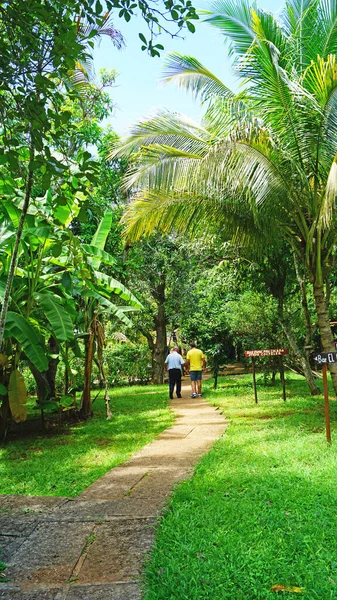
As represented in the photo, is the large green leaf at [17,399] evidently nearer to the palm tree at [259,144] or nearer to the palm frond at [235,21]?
the palm tree at [259,144]

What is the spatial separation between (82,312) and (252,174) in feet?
15.0

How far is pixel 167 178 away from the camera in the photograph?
333 inches

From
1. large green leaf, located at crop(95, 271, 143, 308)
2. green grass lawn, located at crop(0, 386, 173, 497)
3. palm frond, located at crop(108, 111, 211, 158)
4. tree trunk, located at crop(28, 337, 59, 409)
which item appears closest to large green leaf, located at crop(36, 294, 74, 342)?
large green leaf, located at crop(95, 271, 143, 308)

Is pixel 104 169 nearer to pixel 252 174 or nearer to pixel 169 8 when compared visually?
pixel 252 174

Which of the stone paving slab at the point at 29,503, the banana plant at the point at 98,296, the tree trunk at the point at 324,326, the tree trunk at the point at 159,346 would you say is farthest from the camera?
the tree trunk at the point at 159,346

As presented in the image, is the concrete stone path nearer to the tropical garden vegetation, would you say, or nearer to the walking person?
the tropical garden vegetation

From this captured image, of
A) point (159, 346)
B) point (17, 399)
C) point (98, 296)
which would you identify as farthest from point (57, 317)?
point (159, 346)

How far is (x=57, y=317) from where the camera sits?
26.7ft

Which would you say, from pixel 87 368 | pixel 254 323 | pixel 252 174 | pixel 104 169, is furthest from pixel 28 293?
pixel 254 323

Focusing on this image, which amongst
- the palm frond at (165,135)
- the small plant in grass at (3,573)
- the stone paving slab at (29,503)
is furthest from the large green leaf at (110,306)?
the small plant in grass at (3,573)

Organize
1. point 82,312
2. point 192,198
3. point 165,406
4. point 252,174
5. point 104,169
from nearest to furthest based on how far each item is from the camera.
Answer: point 252,174 < point 192,198 < point 82,312 < point 165,406 < point 104,169

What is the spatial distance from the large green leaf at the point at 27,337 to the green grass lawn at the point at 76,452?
4.60 feet

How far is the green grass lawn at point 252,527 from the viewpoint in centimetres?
324

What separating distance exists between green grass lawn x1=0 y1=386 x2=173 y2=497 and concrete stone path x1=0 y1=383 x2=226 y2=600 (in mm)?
379
